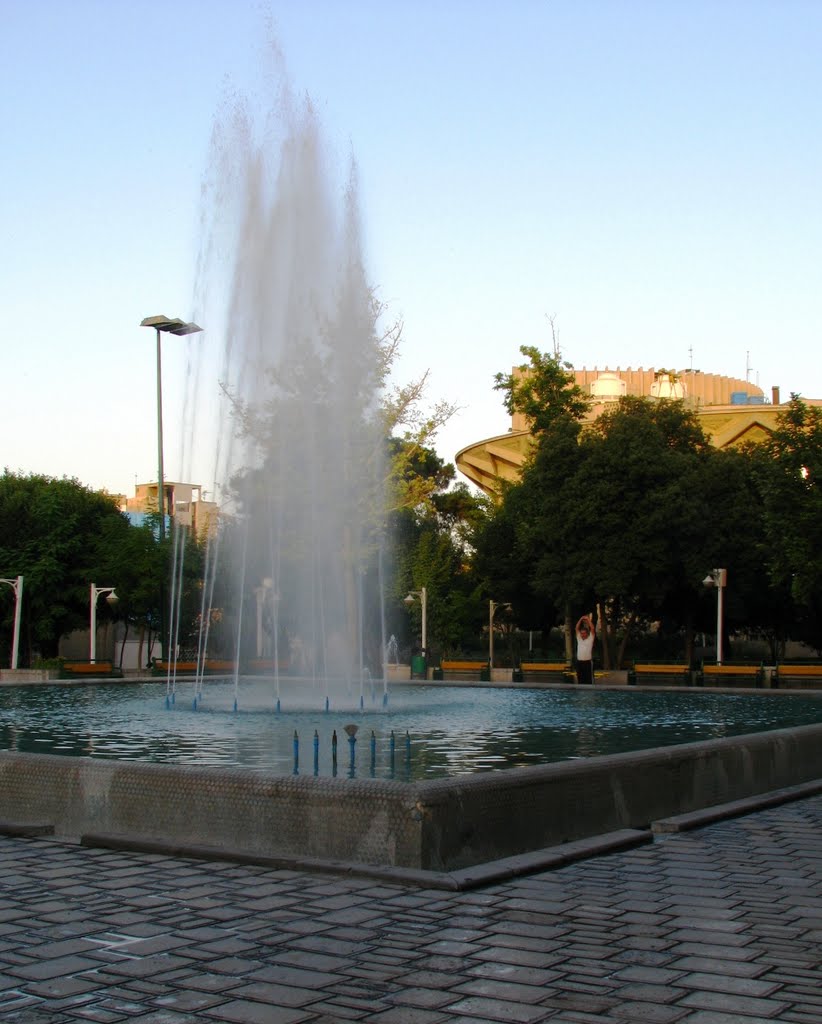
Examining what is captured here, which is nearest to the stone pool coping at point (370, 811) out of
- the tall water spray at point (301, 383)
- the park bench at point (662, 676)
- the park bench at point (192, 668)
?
the tall water spray at point (301, 383)

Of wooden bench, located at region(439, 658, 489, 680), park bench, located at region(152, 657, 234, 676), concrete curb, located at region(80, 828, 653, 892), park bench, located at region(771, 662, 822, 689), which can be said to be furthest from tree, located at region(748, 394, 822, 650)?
concrete curb, located at region(80, 828, 653, 892)

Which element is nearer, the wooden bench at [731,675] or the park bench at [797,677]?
the park bench at [797,677]

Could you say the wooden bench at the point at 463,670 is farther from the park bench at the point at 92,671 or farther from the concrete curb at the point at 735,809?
the concrete curb at the point at 735,809

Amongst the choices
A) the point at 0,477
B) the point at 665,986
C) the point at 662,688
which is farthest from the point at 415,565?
the point at 665,986

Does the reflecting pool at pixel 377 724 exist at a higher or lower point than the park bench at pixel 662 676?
lower

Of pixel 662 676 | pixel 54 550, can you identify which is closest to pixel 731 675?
pixel 662 676

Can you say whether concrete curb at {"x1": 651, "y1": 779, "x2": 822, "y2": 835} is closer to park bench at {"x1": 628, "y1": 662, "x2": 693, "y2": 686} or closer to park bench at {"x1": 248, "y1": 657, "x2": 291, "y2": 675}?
park bench at {"x1": 628, "y1": 662, "x2": 693, "y2": 686}

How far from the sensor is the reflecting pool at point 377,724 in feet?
39.1

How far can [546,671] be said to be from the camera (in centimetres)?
3288

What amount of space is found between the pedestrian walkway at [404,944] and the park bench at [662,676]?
23.7 metres

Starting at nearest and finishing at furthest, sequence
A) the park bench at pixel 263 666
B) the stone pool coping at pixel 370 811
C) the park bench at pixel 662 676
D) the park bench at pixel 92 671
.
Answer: the stone pool coping at pixel 370 811
the park bench at pixel 662 676
the park bench at pixel 92 671
the park bench at pixel 263 666

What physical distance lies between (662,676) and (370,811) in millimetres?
25275

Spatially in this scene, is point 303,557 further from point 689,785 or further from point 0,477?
point 0,477

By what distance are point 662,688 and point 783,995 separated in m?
23.8
